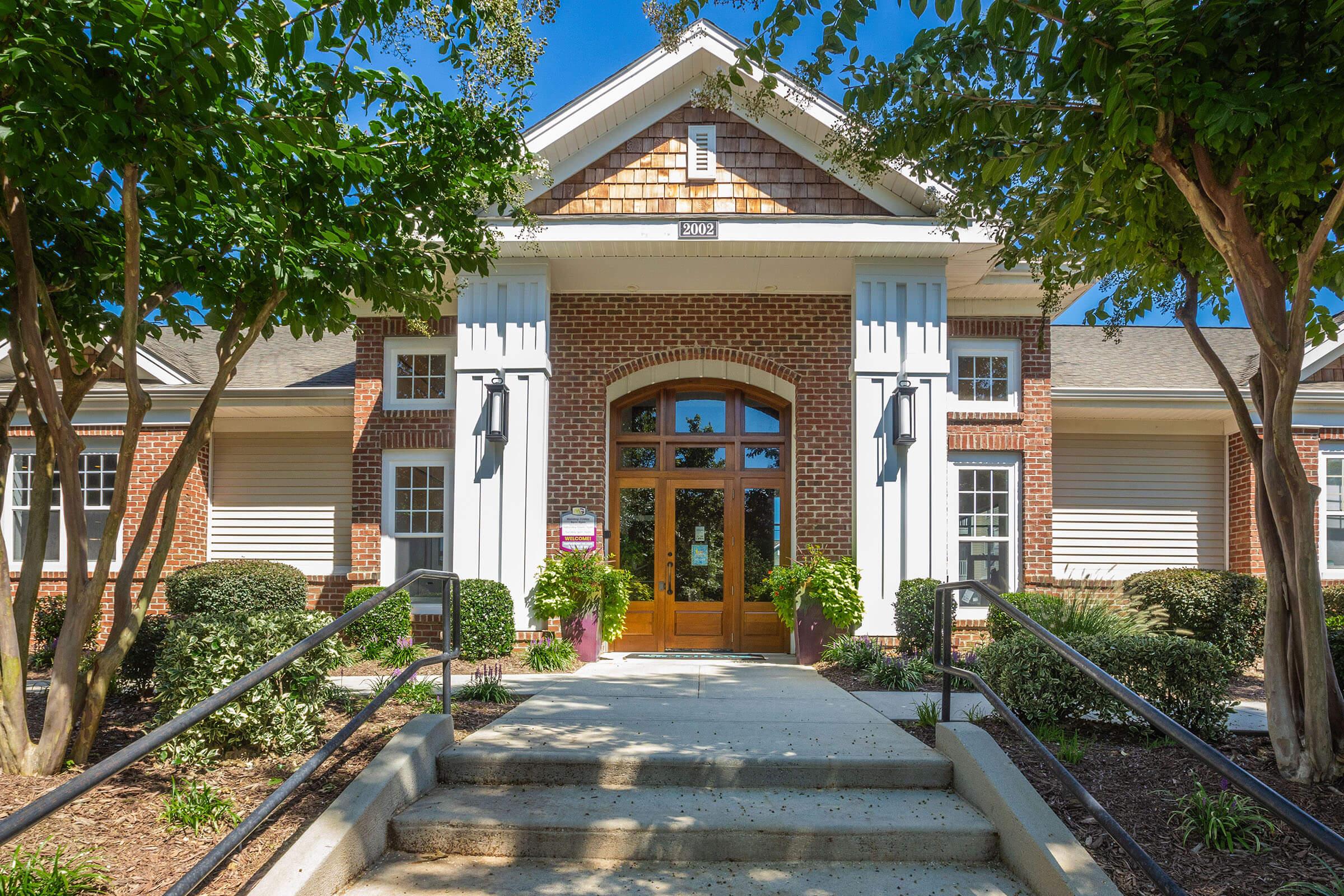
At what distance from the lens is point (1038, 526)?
12086mm

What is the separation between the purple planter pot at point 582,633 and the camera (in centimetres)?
1107

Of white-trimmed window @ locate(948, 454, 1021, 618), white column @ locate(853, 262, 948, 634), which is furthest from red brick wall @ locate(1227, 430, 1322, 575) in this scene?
white column @ locate(853, 262, 948, 634)

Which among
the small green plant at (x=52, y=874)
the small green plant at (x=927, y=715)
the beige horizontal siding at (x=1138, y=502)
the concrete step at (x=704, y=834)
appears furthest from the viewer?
the beige horizontal siding at (x=1138, y=502)

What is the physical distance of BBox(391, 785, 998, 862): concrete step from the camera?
4312 mm

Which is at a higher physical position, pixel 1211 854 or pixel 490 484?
pixel 490 484

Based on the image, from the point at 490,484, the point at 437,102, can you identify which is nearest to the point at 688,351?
the point at 490,484

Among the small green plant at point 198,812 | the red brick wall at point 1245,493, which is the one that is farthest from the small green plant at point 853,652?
the small green plant at point 198,812

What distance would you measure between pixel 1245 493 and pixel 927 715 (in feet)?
31.2

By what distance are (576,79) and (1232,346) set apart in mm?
11236

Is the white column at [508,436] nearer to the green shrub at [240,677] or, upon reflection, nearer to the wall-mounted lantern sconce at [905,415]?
the wall-mounted lantern sconce at [905,415]

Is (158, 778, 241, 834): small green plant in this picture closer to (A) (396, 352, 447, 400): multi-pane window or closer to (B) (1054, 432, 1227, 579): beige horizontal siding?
(A) (396, 352, 447, 400): multi-pane window

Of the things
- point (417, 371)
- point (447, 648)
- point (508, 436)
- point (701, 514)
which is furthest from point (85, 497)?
point (447, 648)

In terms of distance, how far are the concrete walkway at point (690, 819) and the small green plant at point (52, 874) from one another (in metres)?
0.94

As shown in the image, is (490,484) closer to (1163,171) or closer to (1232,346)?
(1163,171)
